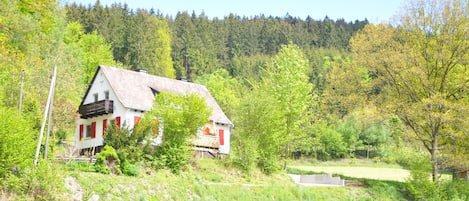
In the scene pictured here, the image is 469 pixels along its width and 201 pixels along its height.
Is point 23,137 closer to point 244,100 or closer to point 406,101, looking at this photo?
point 244,100

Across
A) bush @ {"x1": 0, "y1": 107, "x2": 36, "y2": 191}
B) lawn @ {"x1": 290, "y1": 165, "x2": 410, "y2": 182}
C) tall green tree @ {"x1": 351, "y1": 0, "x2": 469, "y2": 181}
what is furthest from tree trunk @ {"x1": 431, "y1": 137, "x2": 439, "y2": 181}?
bush @ {"x1": 0, "y1": 107, "x2": 36, "y2": 191}

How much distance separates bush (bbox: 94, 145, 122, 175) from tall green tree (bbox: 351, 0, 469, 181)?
15569 millimetres

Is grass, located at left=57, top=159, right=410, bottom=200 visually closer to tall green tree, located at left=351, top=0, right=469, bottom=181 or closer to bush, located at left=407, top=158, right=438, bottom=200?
bush, located at left=407, top=158, right=438, bottom=200

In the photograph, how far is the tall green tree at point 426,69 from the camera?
31970mm

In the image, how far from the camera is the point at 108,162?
2542cm

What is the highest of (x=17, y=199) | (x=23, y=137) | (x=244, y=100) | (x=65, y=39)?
(x=65, y=39)

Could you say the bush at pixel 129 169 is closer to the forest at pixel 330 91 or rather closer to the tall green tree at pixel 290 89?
the forest at pixel 330 91

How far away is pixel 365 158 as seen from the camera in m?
65.8

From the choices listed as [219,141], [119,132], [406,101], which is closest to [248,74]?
[219,141]

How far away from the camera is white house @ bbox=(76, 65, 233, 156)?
1431 inches

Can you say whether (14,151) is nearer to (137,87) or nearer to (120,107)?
(120,107)

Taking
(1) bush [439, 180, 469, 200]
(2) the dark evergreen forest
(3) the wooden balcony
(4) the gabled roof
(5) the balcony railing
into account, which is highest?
(2) the dark evergreen forest

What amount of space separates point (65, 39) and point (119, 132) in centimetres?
3305

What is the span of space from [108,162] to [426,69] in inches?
728
